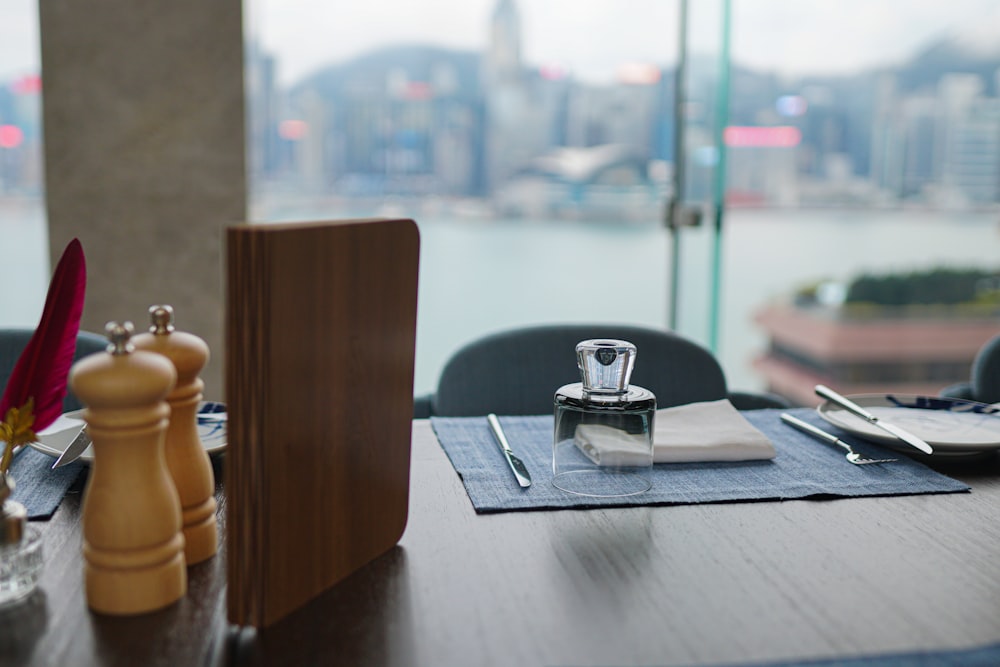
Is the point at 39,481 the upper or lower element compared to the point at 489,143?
lower

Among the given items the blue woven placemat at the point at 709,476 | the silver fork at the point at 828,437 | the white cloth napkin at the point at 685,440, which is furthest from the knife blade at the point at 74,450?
the silver fork at the point at 828,437

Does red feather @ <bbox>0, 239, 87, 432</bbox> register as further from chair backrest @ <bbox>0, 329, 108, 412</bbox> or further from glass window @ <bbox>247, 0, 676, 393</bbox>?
glass window @ <bbox>247, 0, 676, 393</bbox>

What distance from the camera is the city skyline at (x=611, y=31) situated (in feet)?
10.8

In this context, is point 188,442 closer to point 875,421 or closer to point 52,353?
point 52,353

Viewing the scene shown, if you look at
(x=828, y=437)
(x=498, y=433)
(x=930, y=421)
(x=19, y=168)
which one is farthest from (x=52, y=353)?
(x=19, y=168)

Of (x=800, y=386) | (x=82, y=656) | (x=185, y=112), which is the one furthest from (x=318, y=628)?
(x=800, y=386)

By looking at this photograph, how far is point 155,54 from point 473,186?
4.21 feet

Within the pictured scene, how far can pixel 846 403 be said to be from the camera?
4.36ft

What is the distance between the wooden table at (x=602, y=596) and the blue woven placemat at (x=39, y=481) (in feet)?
0.07

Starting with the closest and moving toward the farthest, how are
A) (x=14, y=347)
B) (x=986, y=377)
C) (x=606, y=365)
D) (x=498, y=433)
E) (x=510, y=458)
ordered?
1. (x=606, y=365)
2. (x=510, y=458)
3. (x=498, y=433)
4. (x=14, y=347)
5. (x=986, y=377)

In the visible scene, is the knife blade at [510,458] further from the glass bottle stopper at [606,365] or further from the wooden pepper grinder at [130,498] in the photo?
the wooden pepper grinder at [130,498]

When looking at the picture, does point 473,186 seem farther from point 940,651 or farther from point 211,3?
point 940,651

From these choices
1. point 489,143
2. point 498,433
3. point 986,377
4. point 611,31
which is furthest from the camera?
point 489,143

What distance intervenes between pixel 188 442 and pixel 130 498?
0.40ft
